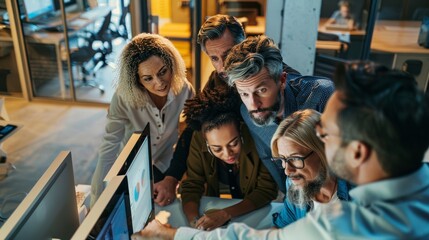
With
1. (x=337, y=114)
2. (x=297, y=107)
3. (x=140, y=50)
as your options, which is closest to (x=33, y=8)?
(x=140, y=50)

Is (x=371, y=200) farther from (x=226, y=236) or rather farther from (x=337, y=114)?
(x=226, y=236)

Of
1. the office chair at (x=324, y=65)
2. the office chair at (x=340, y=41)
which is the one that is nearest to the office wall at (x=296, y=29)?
the office chair at (x=324, y=65)

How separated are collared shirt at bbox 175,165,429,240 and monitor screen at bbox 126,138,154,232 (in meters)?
0.68

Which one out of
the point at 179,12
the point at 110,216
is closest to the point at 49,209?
the point at 110,216

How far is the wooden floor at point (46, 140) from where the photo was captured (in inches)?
152

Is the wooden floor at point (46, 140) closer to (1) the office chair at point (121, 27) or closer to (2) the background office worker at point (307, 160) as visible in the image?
(1) the office chair at point (121, 27)

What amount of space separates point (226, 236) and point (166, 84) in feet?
4.00

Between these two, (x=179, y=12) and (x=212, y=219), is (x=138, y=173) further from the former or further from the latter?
(x=179, y=12)

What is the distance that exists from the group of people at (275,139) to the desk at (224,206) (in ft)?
0.11

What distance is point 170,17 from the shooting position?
552 centimetres

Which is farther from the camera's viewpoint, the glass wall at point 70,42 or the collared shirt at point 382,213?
the glass wall at point 70,42

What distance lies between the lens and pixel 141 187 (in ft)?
5.31

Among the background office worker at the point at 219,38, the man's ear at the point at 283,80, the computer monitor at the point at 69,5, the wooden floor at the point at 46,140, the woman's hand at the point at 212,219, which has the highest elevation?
the background office worker at the point at 219,38

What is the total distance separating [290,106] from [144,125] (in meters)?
0.82
